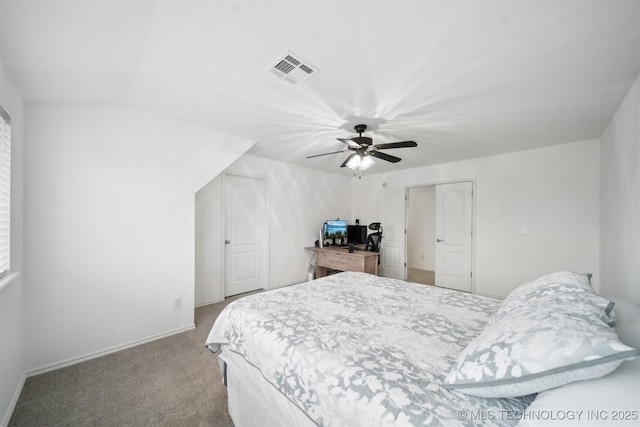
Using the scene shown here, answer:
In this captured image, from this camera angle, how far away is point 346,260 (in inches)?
167

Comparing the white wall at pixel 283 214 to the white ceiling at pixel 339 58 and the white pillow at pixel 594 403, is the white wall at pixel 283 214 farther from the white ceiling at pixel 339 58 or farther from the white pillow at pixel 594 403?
the white pillow at pixel 594 403

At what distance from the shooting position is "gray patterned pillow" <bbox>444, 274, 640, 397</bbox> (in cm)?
68

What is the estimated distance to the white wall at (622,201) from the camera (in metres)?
1.88

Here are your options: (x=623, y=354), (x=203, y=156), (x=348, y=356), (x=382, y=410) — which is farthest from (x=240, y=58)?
(x=623, y=354)

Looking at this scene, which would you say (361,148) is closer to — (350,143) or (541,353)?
(350,143)

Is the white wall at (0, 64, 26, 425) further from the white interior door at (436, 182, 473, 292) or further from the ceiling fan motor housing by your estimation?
the white interior door at (436, 182, 473, 292)

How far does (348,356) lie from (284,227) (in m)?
3.60

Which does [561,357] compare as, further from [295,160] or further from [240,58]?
[295,160]

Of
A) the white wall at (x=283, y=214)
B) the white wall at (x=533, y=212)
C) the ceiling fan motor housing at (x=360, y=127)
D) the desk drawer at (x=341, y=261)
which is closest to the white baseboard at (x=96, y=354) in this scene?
the white wall at (x=283, y=214)

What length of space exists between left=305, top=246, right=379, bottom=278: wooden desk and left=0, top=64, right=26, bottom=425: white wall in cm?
361

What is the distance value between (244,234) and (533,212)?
453cm

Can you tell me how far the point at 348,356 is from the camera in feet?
3.73

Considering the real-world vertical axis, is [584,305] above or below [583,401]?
above

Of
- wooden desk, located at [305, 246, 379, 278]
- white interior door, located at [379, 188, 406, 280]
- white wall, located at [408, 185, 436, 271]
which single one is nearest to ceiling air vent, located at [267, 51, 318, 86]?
wooden desk, located at [305, 246, 379, 278]
